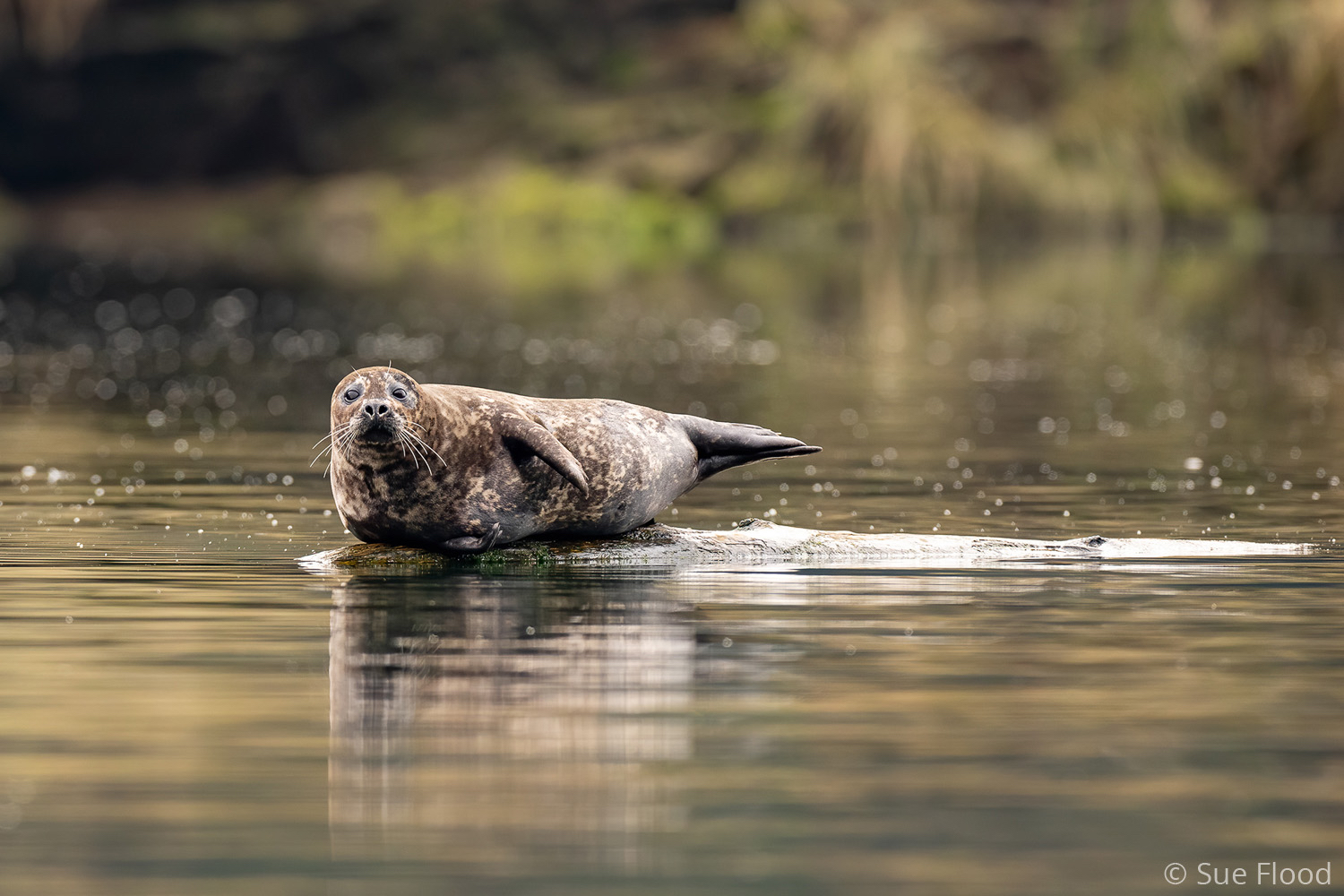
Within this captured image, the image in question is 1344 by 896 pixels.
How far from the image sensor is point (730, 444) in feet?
40.6

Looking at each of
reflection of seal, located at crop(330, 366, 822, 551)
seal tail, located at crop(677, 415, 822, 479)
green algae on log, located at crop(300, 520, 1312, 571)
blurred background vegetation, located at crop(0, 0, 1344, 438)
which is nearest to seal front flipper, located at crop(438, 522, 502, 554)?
reflection of seal, located at crop(330, 366, 822, 551)

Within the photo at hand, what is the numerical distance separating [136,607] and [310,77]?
69.6m

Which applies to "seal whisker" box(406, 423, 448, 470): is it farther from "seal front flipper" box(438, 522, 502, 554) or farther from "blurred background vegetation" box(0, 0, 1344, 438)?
"blurred background vegetation" box(0, 0, 1344, 438)

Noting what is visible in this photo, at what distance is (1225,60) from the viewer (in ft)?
209

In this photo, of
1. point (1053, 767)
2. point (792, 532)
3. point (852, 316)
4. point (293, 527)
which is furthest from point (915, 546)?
point (852, 316)

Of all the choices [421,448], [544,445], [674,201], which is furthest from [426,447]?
[674,201]

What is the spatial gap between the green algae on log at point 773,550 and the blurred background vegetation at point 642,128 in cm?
3851

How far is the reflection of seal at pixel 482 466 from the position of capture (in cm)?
1121

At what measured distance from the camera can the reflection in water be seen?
6.53m

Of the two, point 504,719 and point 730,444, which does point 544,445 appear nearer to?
point 730,444

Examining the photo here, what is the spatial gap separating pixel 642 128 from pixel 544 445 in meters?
61.2

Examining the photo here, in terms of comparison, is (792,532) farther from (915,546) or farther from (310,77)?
(310,77)

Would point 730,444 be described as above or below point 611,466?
above

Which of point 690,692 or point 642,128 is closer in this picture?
point 690,692
